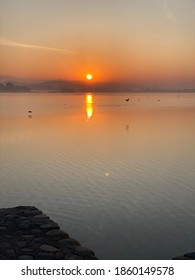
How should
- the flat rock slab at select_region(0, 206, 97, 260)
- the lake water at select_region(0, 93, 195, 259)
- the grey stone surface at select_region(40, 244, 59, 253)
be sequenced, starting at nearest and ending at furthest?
the flat rock slab at select_region(0, 206, 97, 260) < the grey stone surface at select_region(40, 244, 59, 253) < the lake water at select_region(0, 93, 195, 259)

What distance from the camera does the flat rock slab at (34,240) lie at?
1078 cm

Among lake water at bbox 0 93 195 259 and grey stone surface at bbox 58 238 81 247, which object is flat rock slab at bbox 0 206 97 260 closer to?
grey stone surface at bbox 58 238 81 247

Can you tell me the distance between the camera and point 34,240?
11.9 metres

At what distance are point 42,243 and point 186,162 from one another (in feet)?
52.5

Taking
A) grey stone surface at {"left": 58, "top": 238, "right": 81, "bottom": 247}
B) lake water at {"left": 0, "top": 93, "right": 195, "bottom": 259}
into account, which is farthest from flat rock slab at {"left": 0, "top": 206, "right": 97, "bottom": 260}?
lake water at {"left": 0, "top": 93, "right": 195, "bottom": 259}

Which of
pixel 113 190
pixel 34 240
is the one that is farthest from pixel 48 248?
pixel 113 190

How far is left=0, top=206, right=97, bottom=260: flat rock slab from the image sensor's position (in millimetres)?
10781

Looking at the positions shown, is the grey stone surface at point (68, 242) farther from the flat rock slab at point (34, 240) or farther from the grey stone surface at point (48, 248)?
the grey stone surface at point (48, 248)

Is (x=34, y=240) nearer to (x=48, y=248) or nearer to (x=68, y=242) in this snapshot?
(x=48, y=248)

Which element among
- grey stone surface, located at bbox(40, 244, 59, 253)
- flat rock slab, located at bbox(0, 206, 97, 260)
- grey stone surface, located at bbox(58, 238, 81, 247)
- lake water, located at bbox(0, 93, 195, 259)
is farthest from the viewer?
lake water, located at bbox(0, 93, 195, 259)

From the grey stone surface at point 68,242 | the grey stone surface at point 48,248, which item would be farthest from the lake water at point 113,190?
the grey stone surface at point 48,248

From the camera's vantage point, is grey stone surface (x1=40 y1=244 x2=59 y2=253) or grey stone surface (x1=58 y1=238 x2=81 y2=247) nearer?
grey stone surface (x1=40 y1=244 x2=59 y2=253)

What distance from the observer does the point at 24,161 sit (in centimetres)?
2655

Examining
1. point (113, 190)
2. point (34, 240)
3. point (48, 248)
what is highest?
point (113, 190)
